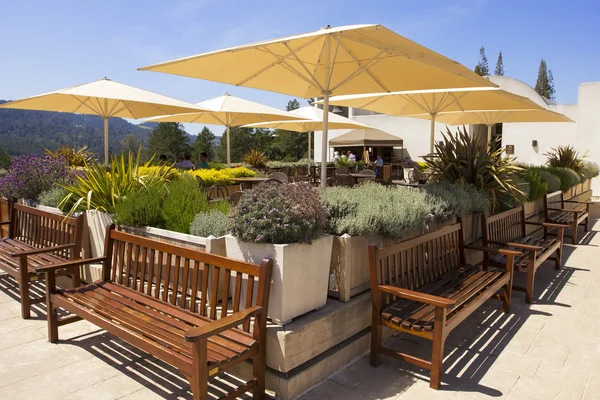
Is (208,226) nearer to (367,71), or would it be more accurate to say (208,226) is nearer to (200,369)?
(200,369)

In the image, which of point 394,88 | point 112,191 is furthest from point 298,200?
point 394,88

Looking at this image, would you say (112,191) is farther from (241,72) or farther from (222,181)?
(222,181)

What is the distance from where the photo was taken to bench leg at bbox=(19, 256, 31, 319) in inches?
154

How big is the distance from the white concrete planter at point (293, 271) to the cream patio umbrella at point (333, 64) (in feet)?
6.20

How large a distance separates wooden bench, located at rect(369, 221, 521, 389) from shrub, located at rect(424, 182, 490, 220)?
0.26 meters

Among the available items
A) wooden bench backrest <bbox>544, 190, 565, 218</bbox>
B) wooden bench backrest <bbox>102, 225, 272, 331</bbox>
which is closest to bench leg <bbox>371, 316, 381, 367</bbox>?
wooden bench backrest <bbox>102, 225, 272, 331</bbox>

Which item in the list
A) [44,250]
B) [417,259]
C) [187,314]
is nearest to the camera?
[187,314]

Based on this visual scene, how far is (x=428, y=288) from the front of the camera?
367 cm

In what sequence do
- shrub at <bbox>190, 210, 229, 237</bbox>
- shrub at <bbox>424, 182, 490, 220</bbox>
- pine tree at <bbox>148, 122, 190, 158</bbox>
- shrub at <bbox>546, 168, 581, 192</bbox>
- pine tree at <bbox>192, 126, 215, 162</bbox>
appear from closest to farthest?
shrub at <bbox>190, 210, 229, 237</bbox>
shrub at <bbox>424, 182, 490, 220</bbox>
shrub at <bbox>546, 168, 581, 192</bbox>
pine tree at <bbox>192, 126, 215, 162</bbox>
pine tree at <bbox>148, 122, 190, 158</bbox>

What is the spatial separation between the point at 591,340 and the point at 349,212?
2.36m

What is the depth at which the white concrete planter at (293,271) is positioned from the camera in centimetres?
271

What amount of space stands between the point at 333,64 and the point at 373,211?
2164mm

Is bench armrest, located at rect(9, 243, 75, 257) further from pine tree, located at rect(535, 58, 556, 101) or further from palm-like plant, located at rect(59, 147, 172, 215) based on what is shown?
pine tree, located at rect(535, 58, 556, 101)

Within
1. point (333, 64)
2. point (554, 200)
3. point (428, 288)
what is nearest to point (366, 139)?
point (554, 200)
